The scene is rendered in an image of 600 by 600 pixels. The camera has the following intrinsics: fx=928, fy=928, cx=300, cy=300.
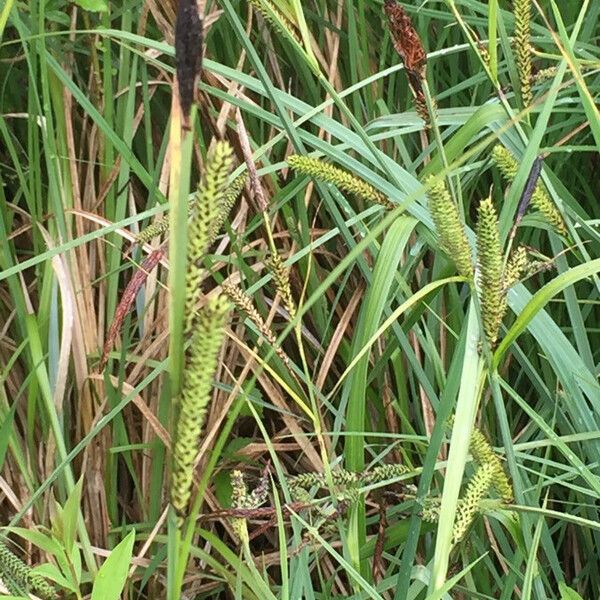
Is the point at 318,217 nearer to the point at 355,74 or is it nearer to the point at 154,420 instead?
the point at 355,74

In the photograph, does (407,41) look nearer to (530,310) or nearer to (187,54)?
(530,310)

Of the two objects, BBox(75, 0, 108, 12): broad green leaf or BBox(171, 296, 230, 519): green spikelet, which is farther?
BBox(75, 0, 108, 12): broad green leaf

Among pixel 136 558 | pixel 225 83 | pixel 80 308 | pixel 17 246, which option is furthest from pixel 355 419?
pixel 17 246

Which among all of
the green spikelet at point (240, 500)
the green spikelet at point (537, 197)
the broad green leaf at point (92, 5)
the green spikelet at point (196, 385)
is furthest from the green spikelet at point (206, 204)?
the broad green leaf at point (92, 5)

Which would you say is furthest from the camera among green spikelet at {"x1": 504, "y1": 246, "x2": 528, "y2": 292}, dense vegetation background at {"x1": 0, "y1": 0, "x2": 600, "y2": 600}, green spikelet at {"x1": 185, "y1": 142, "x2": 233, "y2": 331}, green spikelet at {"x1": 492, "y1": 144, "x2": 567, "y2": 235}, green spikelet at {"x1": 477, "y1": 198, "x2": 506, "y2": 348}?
dense vegetation background at {"x1": 0, "y1": 0, "x2": 600, "y2": 600}

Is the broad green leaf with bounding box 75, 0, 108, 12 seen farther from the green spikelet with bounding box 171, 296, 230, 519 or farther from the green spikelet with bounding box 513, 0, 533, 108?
the green spikelet with bounding box 171, 296, 230, 519

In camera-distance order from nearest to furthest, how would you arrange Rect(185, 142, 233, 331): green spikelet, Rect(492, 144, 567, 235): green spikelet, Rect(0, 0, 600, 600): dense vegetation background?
Rect(185, 142, 233, 331): green spikelet < Rect(492, 144, 567, 235): green spikelet < Rect(0, 0, 600, 600): dense vegetation background

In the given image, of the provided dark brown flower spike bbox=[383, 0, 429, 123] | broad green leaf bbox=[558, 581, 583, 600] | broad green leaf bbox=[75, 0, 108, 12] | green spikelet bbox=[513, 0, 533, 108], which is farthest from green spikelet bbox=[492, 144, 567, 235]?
broad green leaf bbox=[75, 0, 108, 12]

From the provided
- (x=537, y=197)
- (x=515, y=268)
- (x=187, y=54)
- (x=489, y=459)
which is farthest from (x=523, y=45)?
(x=187, y=54)
